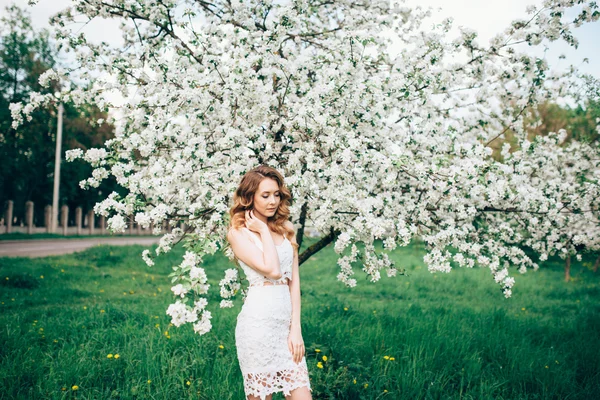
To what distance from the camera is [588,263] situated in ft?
51.0

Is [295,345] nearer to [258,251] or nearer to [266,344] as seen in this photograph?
[266,344]

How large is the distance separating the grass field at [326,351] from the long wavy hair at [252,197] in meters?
1.89

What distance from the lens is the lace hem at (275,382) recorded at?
9.45ft

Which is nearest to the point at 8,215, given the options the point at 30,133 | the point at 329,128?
the point at 30,133

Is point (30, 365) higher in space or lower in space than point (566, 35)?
lower

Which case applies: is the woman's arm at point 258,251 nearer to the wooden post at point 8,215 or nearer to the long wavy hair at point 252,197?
the long wavy hair at point 252,197

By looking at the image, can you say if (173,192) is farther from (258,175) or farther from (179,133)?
(258,175)

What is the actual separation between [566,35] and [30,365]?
666 cm

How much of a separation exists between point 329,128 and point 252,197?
1.17 meters

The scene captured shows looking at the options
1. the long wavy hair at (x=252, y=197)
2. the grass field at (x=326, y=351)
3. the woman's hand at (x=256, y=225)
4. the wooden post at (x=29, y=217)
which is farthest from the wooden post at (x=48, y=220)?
the woman's hand at (x=256, y=225)

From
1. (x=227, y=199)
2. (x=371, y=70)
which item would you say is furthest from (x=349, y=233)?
(x=371, y=70)

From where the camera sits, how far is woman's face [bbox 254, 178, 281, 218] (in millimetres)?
3180

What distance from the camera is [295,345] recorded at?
9.75 ft

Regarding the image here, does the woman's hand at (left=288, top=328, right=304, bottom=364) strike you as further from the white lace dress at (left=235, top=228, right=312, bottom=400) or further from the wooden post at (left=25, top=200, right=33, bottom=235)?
the wooden post at (left=25, top=200, right=33, bottom=235)
